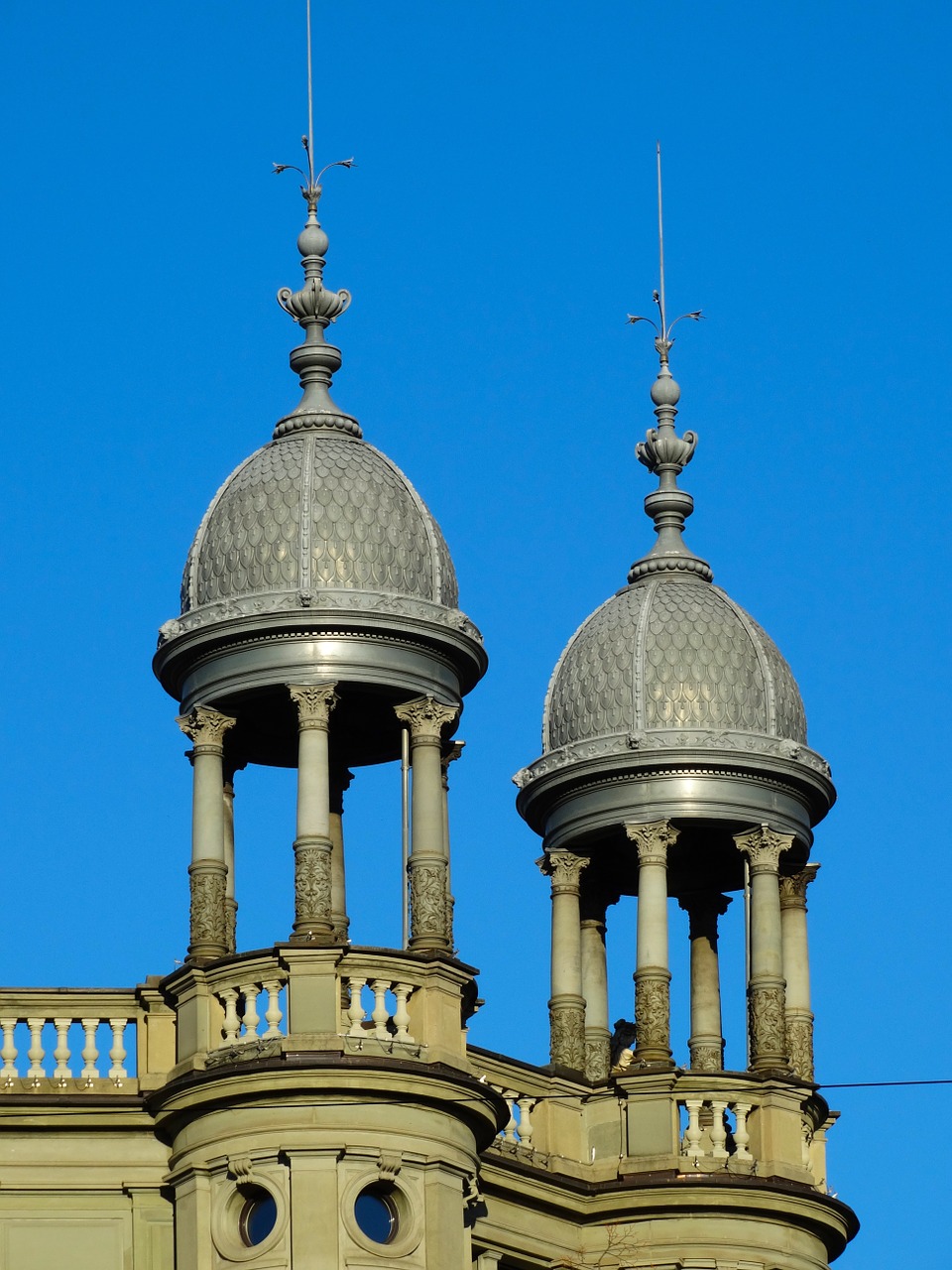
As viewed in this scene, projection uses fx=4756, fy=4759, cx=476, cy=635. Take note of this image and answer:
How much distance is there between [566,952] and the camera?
188 feet

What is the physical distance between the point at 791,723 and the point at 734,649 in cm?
111

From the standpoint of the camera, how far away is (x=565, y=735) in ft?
188

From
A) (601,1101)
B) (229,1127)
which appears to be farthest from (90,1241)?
(601,1101)

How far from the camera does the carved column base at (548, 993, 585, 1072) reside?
5666 centimetres

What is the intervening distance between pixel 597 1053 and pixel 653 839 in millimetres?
2991

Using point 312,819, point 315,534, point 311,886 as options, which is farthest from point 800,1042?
point 315,534

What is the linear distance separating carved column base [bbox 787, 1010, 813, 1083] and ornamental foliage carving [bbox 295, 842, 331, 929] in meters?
7.96

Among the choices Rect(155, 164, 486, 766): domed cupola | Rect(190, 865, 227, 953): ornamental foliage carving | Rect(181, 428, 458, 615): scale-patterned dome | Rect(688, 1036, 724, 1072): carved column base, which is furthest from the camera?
Rect(688, 1036, 724, 1072): carved column base

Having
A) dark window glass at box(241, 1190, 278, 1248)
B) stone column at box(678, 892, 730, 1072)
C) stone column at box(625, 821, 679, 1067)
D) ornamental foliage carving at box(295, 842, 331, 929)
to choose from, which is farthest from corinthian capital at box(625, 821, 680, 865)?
dark window glass at box(241, 1190, 278, 1248)

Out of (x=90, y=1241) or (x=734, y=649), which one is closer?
(x=90, y=1241)

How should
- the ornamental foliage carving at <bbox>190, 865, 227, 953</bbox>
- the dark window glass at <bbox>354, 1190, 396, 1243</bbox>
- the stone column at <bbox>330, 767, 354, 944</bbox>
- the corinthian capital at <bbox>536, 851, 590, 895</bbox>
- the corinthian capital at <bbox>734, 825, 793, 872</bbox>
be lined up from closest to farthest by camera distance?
the dark window glass at <bbox>354, 1190, 396, 1243</bbox>, the ornamental foliage carving at <bbox>190, 865, 227, 953</bbox>, the stone column at <bbox>330, 767, 354, 944</bbox>, the corinthian capital at <bbox>734, 825, 793, 872</bbox>, the corinthian capital at <bbox>536, 851, 590, 895</bbox>

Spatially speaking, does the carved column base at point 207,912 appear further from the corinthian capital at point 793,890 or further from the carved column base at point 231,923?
the corinthian capital at point 793,890

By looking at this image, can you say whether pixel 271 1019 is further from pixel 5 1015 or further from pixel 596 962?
pixel 596 962

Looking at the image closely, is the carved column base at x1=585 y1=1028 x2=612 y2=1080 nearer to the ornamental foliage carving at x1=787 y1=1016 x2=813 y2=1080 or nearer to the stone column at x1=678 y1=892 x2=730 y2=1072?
the stone column at x1=678 y1=892 x2=730 y2=1072
